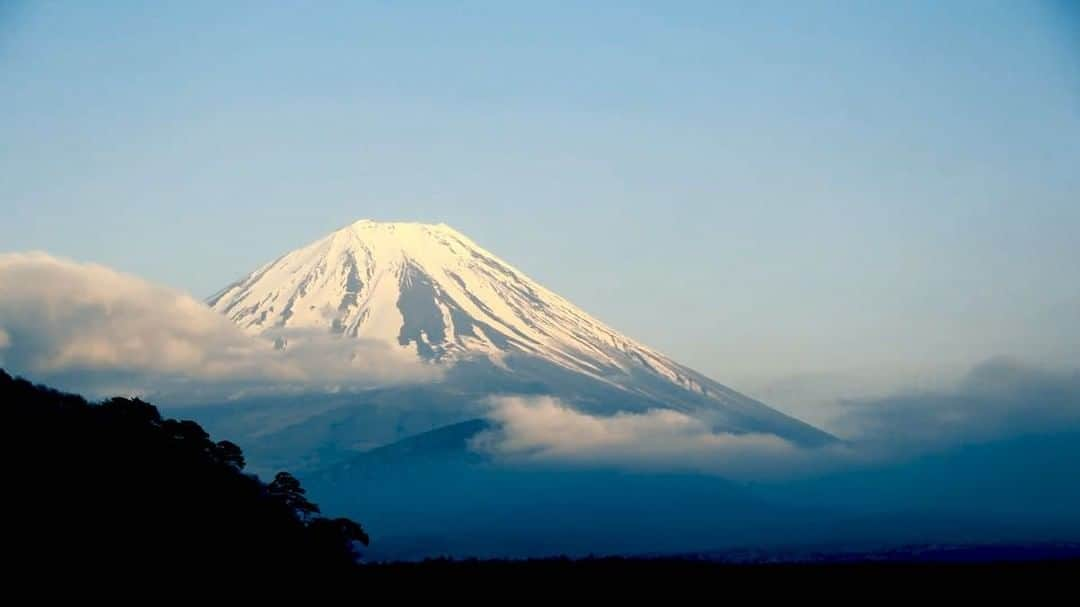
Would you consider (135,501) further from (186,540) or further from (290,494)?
(290,494)

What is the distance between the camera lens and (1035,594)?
125 feet

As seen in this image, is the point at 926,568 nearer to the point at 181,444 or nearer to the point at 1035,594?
the point at 1035,594

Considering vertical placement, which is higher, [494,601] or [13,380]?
[13,380]

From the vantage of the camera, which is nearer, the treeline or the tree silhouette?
the treeline

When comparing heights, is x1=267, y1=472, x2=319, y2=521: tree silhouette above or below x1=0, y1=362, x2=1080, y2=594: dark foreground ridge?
above

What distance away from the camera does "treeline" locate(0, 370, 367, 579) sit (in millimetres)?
38938

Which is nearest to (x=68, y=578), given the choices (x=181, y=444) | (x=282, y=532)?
(x=282, y=532)

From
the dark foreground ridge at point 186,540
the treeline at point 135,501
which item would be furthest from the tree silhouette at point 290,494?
the dark foreground ridge at point 186,540

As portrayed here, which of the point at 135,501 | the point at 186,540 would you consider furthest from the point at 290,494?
the point at 186,540

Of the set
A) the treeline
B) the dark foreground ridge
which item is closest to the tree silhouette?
the treeline

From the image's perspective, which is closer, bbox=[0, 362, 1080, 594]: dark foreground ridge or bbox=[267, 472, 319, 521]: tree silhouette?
bbox=[0, 362, 1080, 594]: dark foreground ridge

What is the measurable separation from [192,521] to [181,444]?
11070mm

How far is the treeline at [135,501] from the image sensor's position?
128ft

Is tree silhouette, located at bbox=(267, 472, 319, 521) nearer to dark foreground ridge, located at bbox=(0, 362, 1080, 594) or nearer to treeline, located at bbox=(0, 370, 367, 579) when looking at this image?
treeline, located at bbox=(0, 370, 367, 579)
